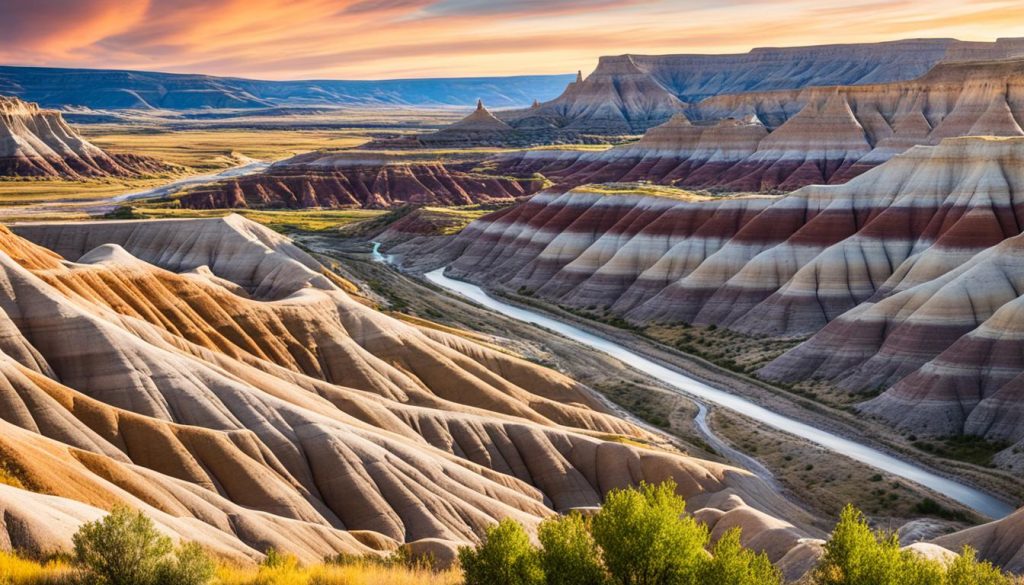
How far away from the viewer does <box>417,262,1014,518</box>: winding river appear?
56.9m

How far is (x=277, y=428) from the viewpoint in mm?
46719

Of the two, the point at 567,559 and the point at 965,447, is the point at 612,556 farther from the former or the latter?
the point at 965,447

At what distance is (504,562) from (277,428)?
22958 mm

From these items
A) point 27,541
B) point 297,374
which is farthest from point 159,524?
point 297,374

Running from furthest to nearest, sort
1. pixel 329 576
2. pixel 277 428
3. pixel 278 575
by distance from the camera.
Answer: pixel 277 428, pixel 329 576, pixel 278 575

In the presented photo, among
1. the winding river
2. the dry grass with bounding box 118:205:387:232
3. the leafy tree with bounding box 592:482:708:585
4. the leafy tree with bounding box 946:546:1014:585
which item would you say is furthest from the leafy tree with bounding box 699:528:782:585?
the dry grass with bounding box 118:205:387:232

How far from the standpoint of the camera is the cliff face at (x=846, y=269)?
223 feet

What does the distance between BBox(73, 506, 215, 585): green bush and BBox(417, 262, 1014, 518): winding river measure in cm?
4195

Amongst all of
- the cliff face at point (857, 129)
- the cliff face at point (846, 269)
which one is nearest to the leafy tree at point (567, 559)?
the cliff face at point (846, 269)

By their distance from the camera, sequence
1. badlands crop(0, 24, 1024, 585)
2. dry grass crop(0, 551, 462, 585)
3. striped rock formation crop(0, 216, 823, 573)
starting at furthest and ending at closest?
badlands crop(0, 24, 1024, 585) < striped rock formation crop(0, 216, 823, 573) < dry grass crop(0, 551, 462, 585)

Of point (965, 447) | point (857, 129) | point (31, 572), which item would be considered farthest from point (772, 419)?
point (857, 129)

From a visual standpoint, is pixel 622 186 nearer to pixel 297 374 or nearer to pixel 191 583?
pixel 297 374

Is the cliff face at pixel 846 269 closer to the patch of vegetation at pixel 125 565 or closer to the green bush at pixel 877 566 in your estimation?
the green bush at pixel 877 566

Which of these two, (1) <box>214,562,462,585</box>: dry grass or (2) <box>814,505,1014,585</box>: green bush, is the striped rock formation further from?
(2) <box>814,505,1014,585</box>: green bush
